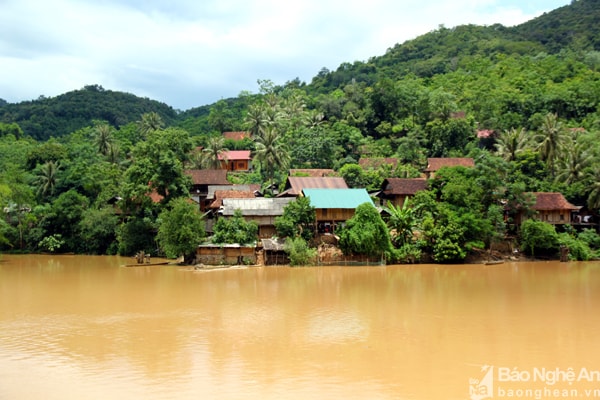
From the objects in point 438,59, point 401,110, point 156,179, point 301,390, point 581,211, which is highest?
point 438,59

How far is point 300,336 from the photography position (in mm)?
15742

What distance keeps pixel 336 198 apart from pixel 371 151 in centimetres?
1688

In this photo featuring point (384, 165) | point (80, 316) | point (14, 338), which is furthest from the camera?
point (384, 165)

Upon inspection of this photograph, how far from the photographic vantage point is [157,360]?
13609 mm

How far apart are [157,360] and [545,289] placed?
1696 centimetres

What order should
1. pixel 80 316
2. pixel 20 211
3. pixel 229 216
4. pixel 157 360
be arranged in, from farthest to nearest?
1. pixel 20 211
2. pixel 229 216
3. pixel 80 316
4. pixel 157 360

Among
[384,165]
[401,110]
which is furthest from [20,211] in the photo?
[401,110]

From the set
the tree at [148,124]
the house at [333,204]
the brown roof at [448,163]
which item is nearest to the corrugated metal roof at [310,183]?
the house at [333,204]

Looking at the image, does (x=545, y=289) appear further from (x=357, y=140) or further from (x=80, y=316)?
(x=357, y=140)

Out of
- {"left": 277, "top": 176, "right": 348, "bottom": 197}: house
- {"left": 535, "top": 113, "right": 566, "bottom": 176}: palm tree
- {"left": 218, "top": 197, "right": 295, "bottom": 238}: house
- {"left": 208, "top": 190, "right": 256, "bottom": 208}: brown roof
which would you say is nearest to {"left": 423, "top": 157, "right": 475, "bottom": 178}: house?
{"left": 535, "top": 113, "right": 566, "bottom": 176}: palm tree

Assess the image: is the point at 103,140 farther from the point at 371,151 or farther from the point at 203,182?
the point at 371,151

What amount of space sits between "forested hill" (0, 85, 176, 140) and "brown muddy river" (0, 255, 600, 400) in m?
49.4

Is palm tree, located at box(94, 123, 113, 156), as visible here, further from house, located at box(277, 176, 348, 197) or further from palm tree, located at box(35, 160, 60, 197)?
house, located at box(277, 176, 348, 197)

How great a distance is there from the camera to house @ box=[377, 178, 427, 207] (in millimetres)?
35094
